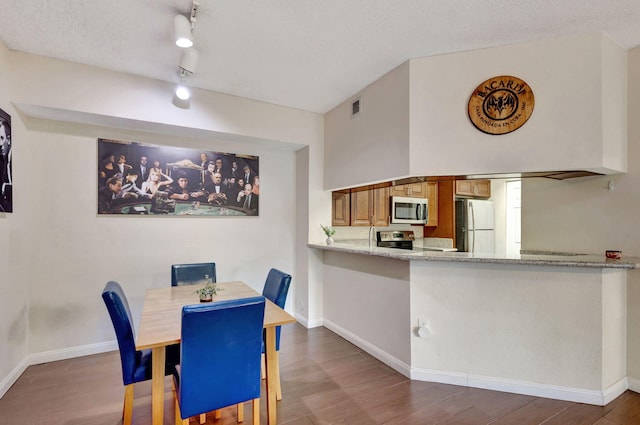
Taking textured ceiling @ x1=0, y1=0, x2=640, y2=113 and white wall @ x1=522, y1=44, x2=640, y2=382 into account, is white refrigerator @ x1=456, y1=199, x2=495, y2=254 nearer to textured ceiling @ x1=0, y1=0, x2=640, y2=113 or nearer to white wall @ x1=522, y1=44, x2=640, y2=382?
white wall @ x1=522, y1=44, x2=640, y2=382

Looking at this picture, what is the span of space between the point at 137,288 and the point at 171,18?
8.67 feet

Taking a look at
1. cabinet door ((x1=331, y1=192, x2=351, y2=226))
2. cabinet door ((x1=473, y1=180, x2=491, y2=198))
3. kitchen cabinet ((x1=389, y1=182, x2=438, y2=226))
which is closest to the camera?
cabinet door ((x1=331, y1=192, x2=351, y2=226))

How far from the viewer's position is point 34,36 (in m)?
2.38

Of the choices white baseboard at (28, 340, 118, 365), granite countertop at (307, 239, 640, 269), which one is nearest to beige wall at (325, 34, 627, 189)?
granite countertop at (307, 239, 640, 269)

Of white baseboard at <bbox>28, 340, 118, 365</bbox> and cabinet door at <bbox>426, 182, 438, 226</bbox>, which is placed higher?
cabinet door at <bbox>426, 182, 438, 226</bbox>

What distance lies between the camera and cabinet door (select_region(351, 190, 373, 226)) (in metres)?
4.27

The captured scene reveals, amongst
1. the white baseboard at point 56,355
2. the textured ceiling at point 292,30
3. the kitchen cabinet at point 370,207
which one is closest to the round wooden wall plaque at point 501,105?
the textured ceiling at point 292,30

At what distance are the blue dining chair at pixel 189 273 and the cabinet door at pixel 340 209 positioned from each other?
5.59 feet

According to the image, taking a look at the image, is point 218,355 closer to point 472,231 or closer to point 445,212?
point 445,212

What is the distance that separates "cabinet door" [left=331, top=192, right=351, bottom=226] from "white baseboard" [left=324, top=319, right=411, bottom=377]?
130cm

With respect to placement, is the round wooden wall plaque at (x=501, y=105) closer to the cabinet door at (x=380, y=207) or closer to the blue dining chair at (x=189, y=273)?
the cabinet door at (x=380, y=207)

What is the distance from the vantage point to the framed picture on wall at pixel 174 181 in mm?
3186

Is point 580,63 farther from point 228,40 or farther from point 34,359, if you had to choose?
point 34,359

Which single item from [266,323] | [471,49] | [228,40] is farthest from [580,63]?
[266,323]
